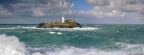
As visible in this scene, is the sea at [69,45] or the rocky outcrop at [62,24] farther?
the rocky outcrop at [62,24]

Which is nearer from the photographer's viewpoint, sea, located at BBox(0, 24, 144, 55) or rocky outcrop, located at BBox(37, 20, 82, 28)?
A: sea, located at BBox(0, 24, 144, 55)

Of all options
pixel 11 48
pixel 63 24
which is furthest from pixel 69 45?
pixel 63 24

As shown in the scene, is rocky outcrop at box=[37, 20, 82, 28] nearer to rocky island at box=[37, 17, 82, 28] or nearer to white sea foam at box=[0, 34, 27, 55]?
rocky island at box=[37, 17, 82, 28]

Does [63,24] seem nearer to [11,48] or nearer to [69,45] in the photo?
[69,45]

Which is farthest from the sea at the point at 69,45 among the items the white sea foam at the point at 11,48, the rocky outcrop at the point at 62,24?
the rocky outcrop at the point at 62,24

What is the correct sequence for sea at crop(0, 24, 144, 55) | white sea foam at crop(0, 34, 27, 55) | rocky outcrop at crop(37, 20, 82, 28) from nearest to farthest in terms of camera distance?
1. white sea foam at crop(0, 34, 27, 55)
2. sea at crop(0, 24, 144, 55)
3. rocky outcrop at crop(37, 20, 82, 28)

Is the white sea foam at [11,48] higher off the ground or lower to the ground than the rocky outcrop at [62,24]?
higher

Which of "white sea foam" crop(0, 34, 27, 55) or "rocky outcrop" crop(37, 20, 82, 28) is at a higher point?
"white sea foam" crop(0, 34, 27, 55)

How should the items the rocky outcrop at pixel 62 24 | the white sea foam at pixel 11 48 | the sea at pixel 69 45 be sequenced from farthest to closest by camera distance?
1. the rocky outcrop at pixel 62 24
2. the sea at pixel 69 45
3. the white sea foam at pixel 11 48

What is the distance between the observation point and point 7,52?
53.3ft

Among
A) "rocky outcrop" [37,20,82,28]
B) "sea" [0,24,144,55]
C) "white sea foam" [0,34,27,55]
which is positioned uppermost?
"white sea foam" [0,34,27,55]

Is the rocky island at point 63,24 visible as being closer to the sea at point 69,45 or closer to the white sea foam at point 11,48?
the sea at point 69,45

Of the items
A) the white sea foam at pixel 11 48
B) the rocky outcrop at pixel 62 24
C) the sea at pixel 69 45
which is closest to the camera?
the white sea foam at pixel 11 48

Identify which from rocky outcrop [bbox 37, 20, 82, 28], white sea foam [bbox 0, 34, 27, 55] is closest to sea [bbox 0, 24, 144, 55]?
white sea foam [bbox 0, 34, 27, 55]
